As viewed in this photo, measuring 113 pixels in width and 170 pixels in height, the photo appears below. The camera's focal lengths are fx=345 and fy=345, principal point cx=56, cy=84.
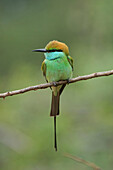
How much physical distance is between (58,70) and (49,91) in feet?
6.20

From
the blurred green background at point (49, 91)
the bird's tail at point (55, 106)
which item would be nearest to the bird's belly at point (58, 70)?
the bird's tail at point (55, 106)

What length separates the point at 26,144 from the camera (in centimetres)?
338

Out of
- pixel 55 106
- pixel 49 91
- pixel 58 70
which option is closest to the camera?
pixel 58 70

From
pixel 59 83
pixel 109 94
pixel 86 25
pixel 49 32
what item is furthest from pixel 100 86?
pixel 49 32

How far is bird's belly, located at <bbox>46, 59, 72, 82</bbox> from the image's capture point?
2299 mm

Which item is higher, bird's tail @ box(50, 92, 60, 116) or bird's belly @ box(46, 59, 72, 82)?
bird's belly @ box(46, 59, 72, 82)

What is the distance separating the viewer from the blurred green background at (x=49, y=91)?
3.28 meters

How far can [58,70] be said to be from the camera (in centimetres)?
230

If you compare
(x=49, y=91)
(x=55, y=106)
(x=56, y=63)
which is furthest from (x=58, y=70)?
(x=49, y=91)

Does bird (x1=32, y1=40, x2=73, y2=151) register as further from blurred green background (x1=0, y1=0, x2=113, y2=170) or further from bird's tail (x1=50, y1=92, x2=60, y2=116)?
blurred green background (x1=0, y1=0, x2=113, y2=170)

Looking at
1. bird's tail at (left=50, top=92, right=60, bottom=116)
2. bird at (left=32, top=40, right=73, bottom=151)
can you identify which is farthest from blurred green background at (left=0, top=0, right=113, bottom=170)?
bird at (left=32, top=40, right=73, bottom=151)

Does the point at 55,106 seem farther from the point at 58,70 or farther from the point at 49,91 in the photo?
the point at 49,91

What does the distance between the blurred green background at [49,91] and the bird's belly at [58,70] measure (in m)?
1.08

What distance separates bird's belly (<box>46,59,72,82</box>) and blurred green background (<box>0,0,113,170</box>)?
108 centimetres
